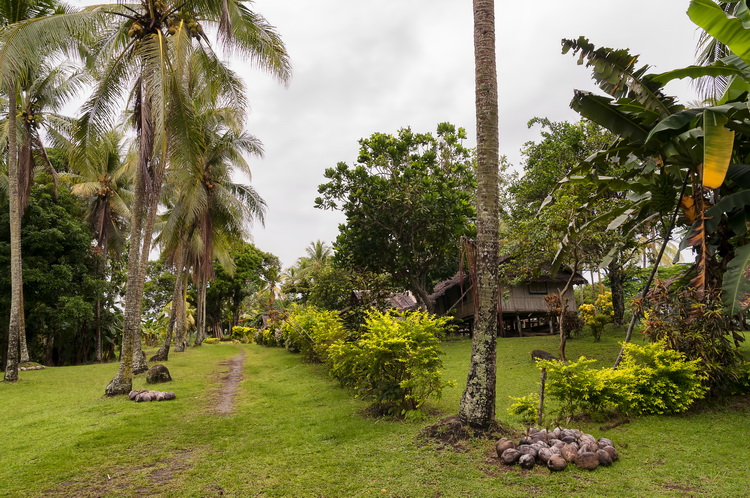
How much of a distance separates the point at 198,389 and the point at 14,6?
38.8ft

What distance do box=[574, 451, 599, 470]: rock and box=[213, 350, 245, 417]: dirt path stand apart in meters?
6.24

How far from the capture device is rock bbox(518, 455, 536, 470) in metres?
4.88

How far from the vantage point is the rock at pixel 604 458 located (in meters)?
4.89

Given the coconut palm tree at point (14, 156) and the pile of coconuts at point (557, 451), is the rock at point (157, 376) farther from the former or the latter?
the pile of coconuts at point (557, 451)

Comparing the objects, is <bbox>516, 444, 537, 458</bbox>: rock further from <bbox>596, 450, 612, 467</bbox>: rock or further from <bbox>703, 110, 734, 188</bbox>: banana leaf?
<bbox>703, 110, 734, 188</bbox>: banana leaf

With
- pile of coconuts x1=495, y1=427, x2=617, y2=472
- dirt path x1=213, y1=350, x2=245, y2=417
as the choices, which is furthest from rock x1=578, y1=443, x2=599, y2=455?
dirt path x1=213, y1=350, x2=245, y2=417

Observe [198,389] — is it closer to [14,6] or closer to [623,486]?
[623,486]

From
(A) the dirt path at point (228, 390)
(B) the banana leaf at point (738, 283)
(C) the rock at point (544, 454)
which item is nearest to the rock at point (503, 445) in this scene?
(C) the rock at point (544, 454)

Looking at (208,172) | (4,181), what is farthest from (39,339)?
(208,172)

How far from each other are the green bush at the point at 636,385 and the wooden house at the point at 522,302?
1332cm

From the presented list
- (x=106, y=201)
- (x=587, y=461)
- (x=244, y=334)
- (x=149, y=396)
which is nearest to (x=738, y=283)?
(x=587, y=461)

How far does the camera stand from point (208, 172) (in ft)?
67.3

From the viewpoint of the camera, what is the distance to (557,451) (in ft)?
16.3

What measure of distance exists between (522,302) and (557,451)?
57.5ft
